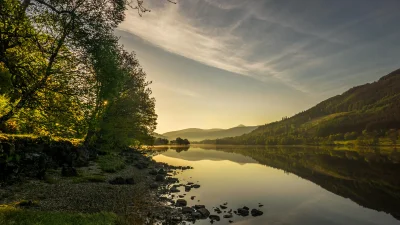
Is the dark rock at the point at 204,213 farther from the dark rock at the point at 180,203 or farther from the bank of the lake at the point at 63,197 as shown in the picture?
the dark rock at the point at 180,203

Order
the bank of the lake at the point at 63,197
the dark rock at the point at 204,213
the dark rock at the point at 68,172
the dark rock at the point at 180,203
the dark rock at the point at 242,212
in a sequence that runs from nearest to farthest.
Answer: the bank of the lake at the point at 63,197
the dark rock at the point at 204,213
the dark rock at the point at 242,212
the dark rock at the point at 180,203
the dark rock at the point at 68,172

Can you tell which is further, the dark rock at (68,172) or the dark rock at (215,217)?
the dark rock at (68,172)

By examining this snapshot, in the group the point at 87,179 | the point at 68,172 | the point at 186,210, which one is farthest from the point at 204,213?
the point at 68,172

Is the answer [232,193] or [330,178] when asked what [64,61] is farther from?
[330,178]

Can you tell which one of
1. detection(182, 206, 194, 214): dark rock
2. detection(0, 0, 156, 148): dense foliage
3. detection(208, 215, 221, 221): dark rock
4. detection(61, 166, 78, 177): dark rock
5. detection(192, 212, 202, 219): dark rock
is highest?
detection(0, 0, 156, 148): dense foliage

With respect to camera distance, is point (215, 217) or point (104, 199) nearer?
point (215, 217)

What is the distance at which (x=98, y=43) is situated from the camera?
16297 mm

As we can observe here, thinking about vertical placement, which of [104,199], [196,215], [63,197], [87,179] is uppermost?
[87,179]

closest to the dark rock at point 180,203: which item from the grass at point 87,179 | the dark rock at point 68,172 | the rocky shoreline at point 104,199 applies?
the rocky shoreline at point 104,199

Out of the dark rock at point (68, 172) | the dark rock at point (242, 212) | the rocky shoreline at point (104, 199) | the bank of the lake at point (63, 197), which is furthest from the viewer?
the dark rock at point (68, 172)

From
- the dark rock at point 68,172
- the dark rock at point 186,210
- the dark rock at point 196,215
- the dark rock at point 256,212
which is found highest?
the dark rock at point 68,172

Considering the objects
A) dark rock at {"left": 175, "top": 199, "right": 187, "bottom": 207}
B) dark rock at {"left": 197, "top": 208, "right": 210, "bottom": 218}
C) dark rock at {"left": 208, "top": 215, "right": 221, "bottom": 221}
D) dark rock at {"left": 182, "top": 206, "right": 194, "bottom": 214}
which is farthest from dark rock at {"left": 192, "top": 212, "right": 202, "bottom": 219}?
dark rock at {"left": 175, "top": 199, "right": 187, "bottom": 207}

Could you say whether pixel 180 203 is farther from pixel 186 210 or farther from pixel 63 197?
pixel 63 197

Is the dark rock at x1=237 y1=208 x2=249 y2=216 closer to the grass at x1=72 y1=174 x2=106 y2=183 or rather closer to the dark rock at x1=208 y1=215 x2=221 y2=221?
the dark rock at x1=208 y1=215 x2=221 y2=221
